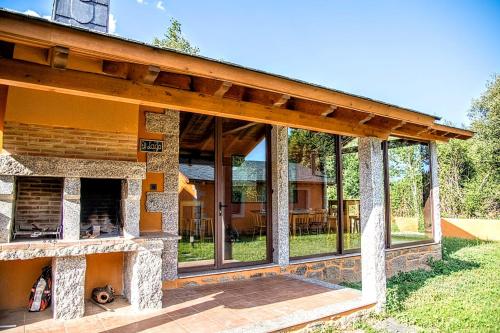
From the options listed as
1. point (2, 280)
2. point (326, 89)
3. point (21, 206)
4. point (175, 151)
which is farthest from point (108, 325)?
point (326, 89)

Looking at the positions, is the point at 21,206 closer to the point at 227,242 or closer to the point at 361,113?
the point at 227,242

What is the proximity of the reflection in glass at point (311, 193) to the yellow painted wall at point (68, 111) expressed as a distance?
3.33m

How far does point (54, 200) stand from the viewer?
4.38 meters

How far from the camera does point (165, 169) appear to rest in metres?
5.19

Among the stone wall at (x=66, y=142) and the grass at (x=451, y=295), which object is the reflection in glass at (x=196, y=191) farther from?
the grass at (x=451, y=295)

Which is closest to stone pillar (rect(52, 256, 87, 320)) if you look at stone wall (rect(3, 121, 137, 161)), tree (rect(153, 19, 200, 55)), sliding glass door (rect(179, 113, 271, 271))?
stone wall (rect(3, 121, 137, 161))

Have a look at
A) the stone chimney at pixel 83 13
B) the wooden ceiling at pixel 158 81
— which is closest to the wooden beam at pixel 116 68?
the wooden ceiling at pixel 158 81

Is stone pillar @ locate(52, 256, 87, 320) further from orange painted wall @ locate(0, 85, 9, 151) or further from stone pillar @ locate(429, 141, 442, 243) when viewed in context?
stone pillar @ locate(429, 141, 442, 243)

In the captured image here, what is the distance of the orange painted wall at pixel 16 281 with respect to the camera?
13.3 feet

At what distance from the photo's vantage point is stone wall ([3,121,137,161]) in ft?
12.3

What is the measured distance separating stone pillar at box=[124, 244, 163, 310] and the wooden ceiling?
6.00 ft

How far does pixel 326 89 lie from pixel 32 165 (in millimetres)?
3299

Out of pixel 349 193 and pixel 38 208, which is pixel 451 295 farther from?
pixel 38 208

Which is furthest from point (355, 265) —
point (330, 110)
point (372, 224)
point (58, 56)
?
point (58, 56)
